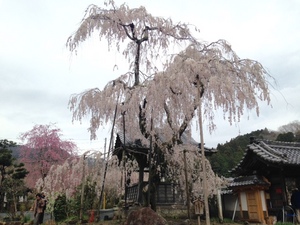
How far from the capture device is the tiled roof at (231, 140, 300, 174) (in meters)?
11.6

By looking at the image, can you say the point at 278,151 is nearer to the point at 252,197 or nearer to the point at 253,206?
the point at 252,197

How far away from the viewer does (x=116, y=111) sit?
9.84 metres

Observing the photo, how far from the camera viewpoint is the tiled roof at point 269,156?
11599mm

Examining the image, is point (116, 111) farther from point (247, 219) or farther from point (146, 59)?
point (247, 219)

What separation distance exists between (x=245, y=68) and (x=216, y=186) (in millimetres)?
6420

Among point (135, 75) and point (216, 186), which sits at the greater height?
point (135, 75)

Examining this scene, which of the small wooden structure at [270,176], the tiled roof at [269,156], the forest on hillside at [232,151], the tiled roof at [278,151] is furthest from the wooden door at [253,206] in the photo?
the forest on hillside at [232,151]

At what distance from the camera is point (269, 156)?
1222cm

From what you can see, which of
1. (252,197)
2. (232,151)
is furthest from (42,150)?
(232,151)

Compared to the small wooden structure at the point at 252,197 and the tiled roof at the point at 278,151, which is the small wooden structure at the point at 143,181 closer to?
the small wooden structure at the point at 252,197

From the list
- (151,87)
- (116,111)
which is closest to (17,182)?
(116,111)

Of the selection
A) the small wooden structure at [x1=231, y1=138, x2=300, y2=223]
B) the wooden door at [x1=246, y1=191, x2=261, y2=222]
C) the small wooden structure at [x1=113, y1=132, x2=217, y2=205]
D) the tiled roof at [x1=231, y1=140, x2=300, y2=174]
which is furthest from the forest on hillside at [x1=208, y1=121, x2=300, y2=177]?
the wooden door at [x1=246, y1=191, x2=261, y2=222]

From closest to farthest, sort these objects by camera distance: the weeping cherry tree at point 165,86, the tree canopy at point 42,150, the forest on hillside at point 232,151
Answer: the weeping cherry tree at point 165,86, the tree canopy at point 42,150, the forest on hillside at point 232,151

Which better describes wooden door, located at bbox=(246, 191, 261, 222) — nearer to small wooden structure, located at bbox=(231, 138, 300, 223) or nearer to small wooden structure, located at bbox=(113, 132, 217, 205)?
small wooden structure, located at bbox=(231, 138, 300, 223)
